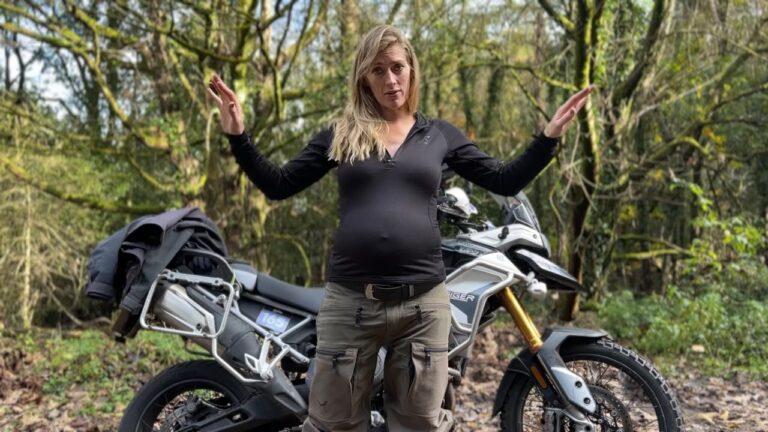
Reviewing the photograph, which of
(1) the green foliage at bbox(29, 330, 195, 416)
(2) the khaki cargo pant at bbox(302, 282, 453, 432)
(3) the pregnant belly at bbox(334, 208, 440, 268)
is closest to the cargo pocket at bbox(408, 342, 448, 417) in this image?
(2) the khaki cargo pant at bbox(302, 282, 453, 432)

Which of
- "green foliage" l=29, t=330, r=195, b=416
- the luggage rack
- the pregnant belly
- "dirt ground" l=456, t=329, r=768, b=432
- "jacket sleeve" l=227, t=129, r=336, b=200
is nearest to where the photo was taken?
the pregnant belly

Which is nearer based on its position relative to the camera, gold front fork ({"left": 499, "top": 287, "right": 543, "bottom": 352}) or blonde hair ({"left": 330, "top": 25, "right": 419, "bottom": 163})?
blonde hair ({"left": 330, "top": 25, "right": 419, "bottom": 163})

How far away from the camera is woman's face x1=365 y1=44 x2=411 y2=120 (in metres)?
2.22

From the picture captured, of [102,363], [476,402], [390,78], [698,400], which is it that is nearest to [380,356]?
[390,78]

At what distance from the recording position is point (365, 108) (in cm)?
230

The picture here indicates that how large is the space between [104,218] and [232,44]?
4.96 metres

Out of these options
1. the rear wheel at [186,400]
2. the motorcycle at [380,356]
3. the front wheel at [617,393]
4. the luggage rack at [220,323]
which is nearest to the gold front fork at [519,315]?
the motorcycle at [380,356]

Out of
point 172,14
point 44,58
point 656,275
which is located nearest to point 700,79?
point 656,275

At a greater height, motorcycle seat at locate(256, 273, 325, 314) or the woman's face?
the woman's face

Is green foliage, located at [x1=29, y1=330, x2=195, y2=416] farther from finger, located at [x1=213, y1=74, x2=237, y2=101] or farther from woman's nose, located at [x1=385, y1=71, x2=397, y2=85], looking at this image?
woman's nose, located at [x1=385, y1=71, x2=397, y2=85]

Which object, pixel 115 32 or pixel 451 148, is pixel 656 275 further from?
pixel 451 148

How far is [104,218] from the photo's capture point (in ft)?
34.8

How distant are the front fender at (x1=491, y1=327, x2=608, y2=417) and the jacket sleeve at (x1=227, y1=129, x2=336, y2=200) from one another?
1.21 m

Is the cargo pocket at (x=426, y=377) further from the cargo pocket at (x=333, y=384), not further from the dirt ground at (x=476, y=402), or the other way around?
the dirt ground at (x=476, y=402)
